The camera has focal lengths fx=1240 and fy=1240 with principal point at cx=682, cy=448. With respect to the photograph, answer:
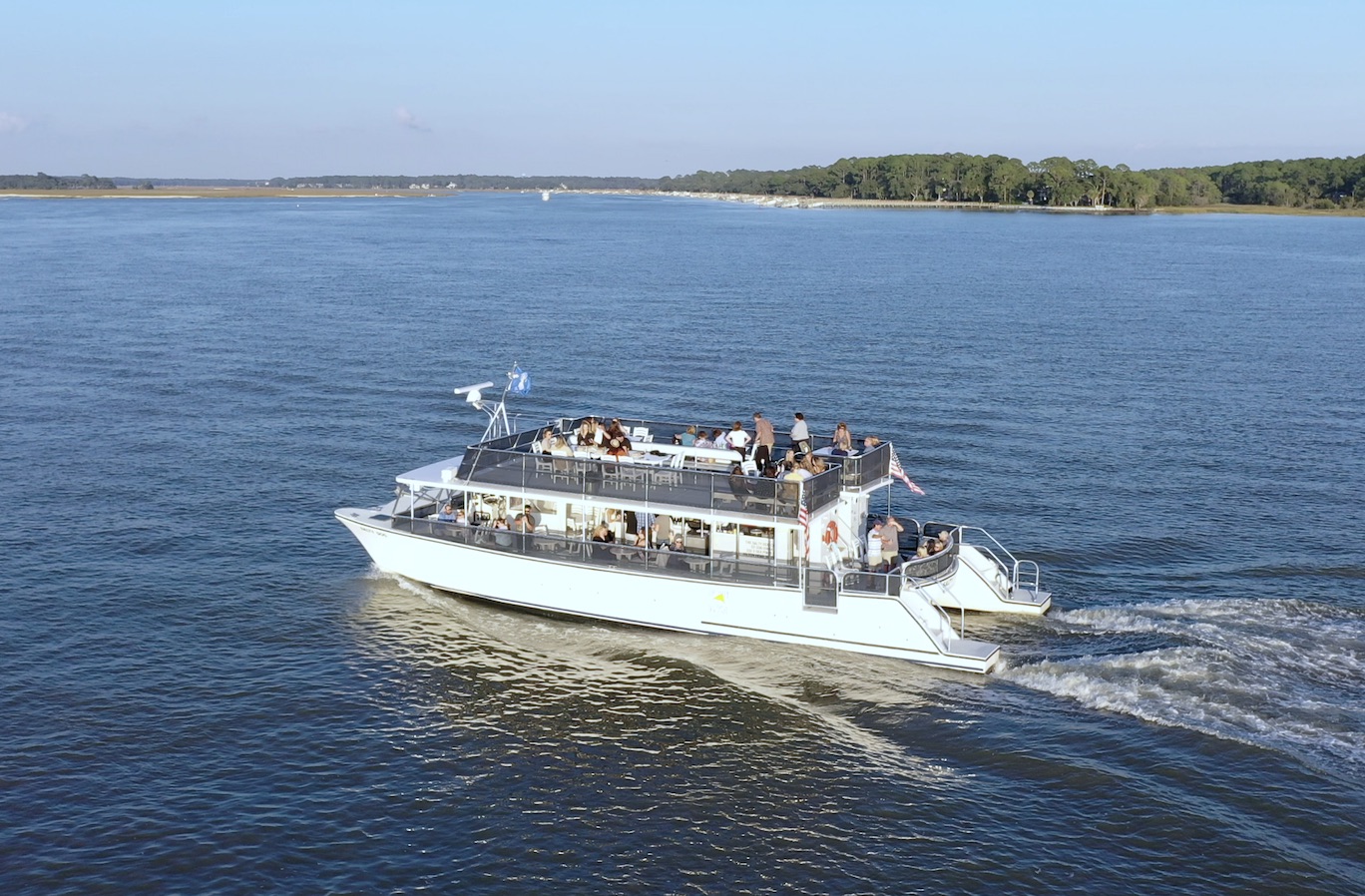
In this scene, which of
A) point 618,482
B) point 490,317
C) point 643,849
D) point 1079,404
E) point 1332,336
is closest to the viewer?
point 643,849

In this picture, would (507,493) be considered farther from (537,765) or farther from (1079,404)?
(1079,404)

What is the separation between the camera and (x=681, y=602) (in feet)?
99.6

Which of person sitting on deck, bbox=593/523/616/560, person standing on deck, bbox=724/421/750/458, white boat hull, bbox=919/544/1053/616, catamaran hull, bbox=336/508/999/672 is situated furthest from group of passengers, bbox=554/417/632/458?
white boat hull, bbox=919/544/1053/616

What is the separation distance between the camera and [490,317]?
82688 millimetres

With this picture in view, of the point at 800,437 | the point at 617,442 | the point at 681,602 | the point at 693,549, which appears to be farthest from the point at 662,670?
the point at 800,437

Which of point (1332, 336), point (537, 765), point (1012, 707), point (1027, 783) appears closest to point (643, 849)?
point (537, 765)

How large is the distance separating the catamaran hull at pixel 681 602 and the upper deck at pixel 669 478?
1.80 m

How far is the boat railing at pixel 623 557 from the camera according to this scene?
1172 inches

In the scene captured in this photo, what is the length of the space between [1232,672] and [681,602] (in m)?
12.6

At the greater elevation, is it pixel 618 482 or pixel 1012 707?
pixel 618 482

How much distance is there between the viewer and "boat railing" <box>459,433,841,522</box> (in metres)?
29.5

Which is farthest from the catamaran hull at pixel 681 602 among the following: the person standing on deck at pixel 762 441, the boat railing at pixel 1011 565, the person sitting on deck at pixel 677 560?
the person standing on deck at pixel 762 441

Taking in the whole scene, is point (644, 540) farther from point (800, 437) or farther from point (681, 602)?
point (800, 437)

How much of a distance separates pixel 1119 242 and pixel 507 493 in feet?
491
